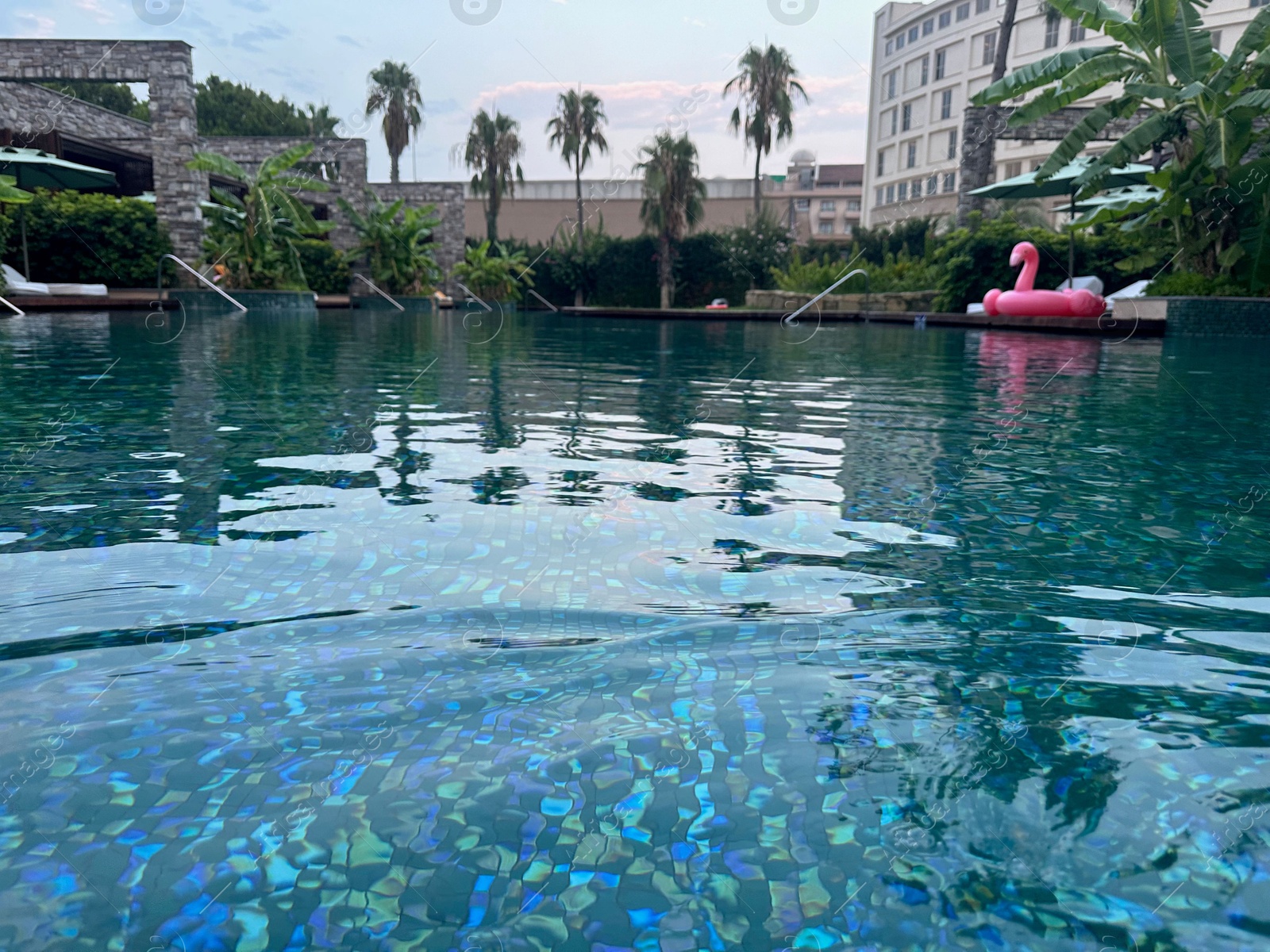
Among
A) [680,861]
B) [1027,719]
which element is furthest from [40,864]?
[1027,719]

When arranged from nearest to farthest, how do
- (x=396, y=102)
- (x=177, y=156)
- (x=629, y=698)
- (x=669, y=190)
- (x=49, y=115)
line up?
(x=629, y=698)
(x=177, y=156)
(x=49, y=115)
(x=669, y=190)
(x=396, y=102)

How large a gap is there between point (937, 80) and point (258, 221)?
45200 mm

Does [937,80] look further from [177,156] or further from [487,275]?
[177,156]

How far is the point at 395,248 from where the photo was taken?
1152 inches

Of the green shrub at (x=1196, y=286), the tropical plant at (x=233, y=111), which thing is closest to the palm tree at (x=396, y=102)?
the tropical plant at (x=233, y=111)

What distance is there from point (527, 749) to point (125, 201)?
2695 centimetres

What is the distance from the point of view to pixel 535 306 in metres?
38.9

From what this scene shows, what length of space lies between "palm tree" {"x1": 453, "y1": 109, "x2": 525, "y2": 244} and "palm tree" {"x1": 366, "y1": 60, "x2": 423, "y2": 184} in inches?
175

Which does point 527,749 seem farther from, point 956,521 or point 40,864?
point 956,521

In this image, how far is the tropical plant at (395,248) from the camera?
1125 inches

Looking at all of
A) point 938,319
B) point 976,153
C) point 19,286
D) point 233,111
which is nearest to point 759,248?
point 976,153

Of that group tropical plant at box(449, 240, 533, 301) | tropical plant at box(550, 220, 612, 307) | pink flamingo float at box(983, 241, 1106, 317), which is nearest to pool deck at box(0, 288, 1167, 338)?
pink flamingo float at box(983, 241, 1106, 317)

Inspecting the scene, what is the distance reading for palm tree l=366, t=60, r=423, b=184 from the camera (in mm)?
42375

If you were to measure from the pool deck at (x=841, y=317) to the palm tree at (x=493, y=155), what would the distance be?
1513cm
